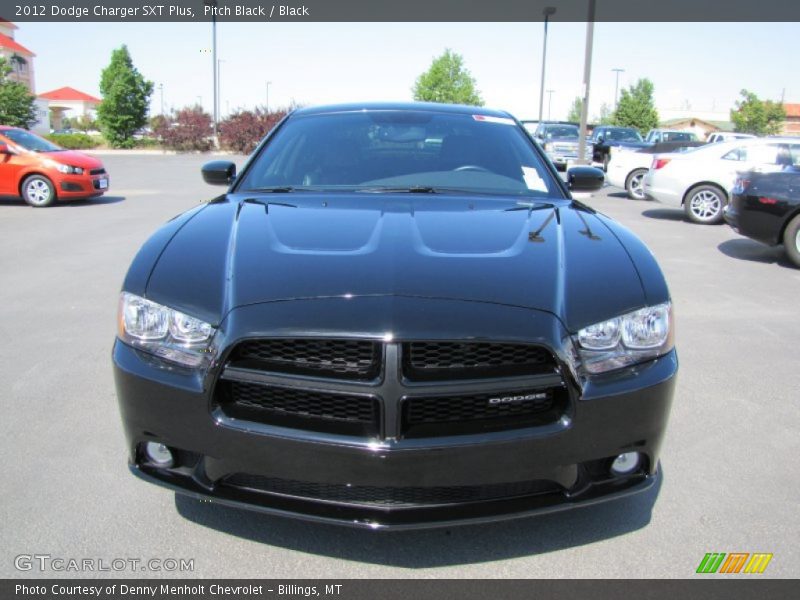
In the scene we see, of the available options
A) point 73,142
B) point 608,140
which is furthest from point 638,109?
point 73,142

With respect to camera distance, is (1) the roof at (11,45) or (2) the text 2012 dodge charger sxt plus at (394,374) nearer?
(2) the text 2012 dodge charger sxt plus at (394,374)

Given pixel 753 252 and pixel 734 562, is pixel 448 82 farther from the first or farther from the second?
pixel 734 562

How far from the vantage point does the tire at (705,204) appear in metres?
12.6

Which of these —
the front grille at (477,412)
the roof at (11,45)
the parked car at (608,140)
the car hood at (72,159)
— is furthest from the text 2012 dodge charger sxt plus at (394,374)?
the roof at (11,45)

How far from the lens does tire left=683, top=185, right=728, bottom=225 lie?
1265 cm

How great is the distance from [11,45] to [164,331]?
3530 inches

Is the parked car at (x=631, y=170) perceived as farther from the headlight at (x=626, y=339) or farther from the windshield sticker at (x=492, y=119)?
the headlight at (x=626, y=339)

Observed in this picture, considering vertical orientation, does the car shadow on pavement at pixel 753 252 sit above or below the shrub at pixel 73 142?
below

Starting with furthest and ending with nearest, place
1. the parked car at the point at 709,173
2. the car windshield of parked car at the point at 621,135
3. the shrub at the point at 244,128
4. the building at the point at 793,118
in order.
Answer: the building at the point at 793,118 → the shrub at the point at 244,128 → the car windshield of parked car at the point at 621,135 → the parked car at the point at 709,173

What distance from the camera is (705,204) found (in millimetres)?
12750

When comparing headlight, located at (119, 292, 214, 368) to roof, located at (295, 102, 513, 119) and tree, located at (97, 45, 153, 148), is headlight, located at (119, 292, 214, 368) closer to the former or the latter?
A: roof, located at (295, 102, 513, 119)

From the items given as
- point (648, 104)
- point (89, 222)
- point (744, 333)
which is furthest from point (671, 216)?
point (648, 104)

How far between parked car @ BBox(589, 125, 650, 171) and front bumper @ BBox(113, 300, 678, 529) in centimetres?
2406

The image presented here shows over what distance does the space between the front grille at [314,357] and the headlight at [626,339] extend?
27.1 inches
